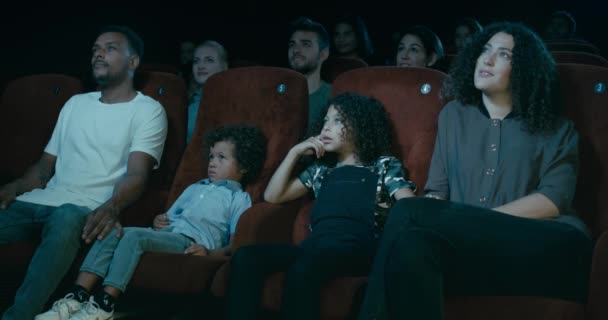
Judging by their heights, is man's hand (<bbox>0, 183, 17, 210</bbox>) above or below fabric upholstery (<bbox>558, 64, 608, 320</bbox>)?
below

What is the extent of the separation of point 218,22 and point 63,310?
2.69 metres

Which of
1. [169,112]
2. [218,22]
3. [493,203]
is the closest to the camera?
[493,203]

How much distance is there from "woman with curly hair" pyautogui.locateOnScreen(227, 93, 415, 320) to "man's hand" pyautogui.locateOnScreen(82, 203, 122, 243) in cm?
37

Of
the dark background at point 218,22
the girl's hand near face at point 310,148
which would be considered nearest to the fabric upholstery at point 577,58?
the girl's hand near face at point 310,148

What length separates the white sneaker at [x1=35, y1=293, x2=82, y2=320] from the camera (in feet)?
4.70

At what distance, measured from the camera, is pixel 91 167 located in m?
1.86

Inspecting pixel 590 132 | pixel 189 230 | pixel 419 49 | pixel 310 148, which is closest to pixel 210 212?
pixel 189 230

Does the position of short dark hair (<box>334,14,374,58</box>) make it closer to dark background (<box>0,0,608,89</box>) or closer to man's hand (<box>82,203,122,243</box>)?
dark background (<box>0,0,608,89</box>)

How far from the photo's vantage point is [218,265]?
1460mm

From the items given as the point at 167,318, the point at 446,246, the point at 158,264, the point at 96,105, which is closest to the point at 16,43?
the point at 96,105

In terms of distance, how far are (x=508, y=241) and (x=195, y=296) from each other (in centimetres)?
71

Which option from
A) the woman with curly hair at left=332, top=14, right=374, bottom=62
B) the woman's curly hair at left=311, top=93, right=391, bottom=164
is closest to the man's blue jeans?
the woman's curly hair at left=311, top=93, right=391, bottom=164

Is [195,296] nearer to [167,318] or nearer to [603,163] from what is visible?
[167,318]

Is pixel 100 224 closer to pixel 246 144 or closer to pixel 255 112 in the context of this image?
pixel 246 144
